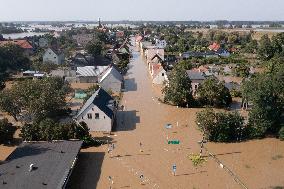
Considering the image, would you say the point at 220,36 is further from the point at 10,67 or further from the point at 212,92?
the point at 212,92

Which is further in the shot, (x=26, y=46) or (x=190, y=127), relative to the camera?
(x=26, y=46)

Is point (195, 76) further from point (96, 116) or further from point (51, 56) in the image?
point (51, 56)

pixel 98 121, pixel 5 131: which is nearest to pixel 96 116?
pixel 98 121

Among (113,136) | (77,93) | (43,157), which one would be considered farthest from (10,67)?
(43,157)

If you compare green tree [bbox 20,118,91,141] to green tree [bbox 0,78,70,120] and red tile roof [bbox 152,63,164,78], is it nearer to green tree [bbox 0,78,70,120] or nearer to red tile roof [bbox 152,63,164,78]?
green tree [bbox 0,78,70,120]

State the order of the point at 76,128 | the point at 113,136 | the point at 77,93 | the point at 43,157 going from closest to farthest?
the point at 43,157, the point at 76,128, the point at 113,136, the point at 77,93

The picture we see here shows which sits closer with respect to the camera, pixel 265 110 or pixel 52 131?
pixel 52 131
